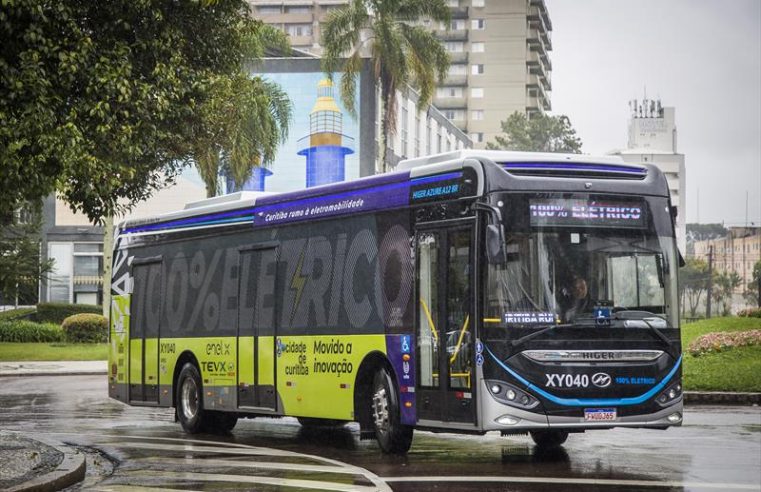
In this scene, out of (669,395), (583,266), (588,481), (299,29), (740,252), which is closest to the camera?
(588,481)

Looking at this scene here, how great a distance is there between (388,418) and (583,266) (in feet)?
10.1

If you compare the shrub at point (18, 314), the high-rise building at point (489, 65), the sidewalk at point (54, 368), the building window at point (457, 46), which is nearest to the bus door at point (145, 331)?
the sidewalk at point (54, 368)

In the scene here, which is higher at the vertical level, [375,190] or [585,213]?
[375,190]

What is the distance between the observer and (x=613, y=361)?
13.9m

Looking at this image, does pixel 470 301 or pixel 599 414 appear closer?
pixel 599 414

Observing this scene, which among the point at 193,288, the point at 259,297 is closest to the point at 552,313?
the point at 259,297

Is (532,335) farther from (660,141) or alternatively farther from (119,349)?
(660,141)

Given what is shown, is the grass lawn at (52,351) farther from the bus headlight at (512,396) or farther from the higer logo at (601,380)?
the higer logo at (601,380)

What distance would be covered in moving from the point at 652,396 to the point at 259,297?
6.44 metres

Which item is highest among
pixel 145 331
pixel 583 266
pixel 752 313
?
pixel 583 266

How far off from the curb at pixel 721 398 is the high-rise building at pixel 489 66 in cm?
13040

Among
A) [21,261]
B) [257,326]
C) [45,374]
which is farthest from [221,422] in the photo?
[21,261]

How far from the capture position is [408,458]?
49.0 ft

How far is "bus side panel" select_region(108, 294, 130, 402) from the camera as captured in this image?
71.1 ft
